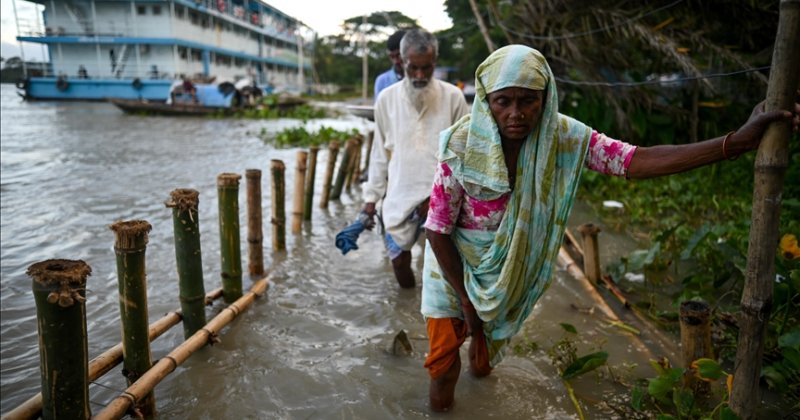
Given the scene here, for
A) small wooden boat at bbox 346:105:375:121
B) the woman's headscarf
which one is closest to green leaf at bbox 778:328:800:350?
the woman's headscarf

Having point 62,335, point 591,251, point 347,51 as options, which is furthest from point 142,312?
point 347,51

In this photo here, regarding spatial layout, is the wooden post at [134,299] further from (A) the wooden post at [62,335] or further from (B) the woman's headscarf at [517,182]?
(B) the woman's headscarf at [517,182]

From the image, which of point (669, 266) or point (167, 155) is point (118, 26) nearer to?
point (167, 155)

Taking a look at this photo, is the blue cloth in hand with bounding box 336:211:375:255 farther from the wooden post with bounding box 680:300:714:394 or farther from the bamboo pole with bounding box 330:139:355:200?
the bamboo pole with bounding box 330:139:355:200

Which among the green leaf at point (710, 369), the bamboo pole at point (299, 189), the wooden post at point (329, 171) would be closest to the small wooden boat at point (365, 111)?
the bamboo pole at point (299, 189)

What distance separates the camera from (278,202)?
4723mm

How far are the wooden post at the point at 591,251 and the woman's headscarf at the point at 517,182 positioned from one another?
161 centimetres

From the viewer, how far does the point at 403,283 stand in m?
4.18

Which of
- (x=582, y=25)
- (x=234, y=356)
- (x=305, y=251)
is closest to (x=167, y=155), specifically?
(x=305, y=251)

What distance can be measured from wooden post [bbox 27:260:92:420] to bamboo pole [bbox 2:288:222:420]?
0.65 ft

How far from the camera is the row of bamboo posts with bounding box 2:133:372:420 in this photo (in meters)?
1.81

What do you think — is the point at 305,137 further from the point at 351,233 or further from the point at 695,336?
the point at 695,336

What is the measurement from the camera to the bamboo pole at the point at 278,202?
459cm

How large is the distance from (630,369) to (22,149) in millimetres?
Answer: 13591
